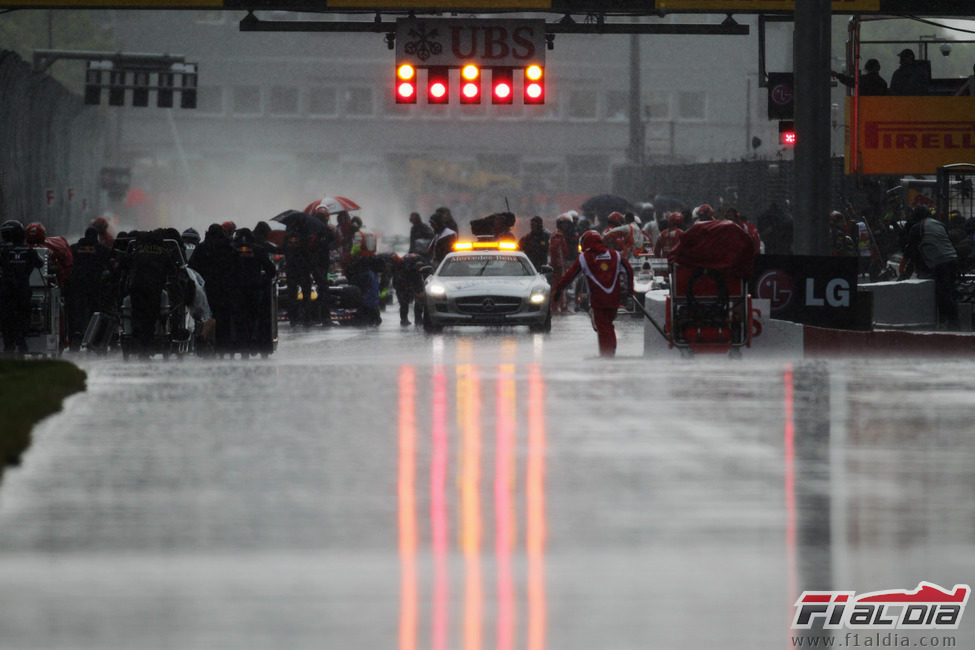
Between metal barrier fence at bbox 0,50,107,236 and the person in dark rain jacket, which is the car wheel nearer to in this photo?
the person in dark rain jacket

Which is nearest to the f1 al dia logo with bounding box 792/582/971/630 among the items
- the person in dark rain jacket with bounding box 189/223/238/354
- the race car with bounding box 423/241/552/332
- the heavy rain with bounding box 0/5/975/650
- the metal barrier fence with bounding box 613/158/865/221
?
the heavy rain with bounding box 0/5/975/650

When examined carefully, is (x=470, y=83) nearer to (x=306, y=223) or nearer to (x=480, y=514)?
(x=306, y=223)

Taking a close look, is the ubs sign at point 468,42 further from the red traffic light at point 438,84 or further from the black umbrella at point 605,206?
the black umbrella at point 605,206

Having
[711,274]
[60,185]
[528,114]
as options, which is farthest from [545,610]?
[528,114]

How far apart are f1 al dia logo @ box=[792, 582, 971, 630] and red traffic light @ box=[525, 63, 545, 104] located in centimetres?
2160

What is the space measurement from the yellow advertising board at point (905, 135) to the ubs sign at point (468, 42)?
5.46 meters

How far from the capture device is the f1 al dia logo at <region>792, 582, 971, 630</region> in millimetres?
7016

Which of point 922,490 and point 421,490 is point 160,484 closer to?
point 421,490

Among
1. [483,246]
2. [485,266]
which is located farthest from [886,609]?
[483,246]

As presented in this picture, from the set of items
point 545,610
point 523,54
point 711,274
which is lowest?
point 545,610

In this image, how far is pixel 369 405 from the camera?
14.2 metres

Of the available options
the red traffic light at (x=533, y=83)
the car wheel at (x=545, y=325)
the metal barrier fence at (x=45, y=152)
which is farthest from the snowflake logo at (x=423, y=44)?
the metal barrier fence at (x=45, y=152)

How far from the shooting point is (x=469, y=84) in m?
28.7

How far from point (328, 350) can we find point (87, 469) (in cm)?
1461
